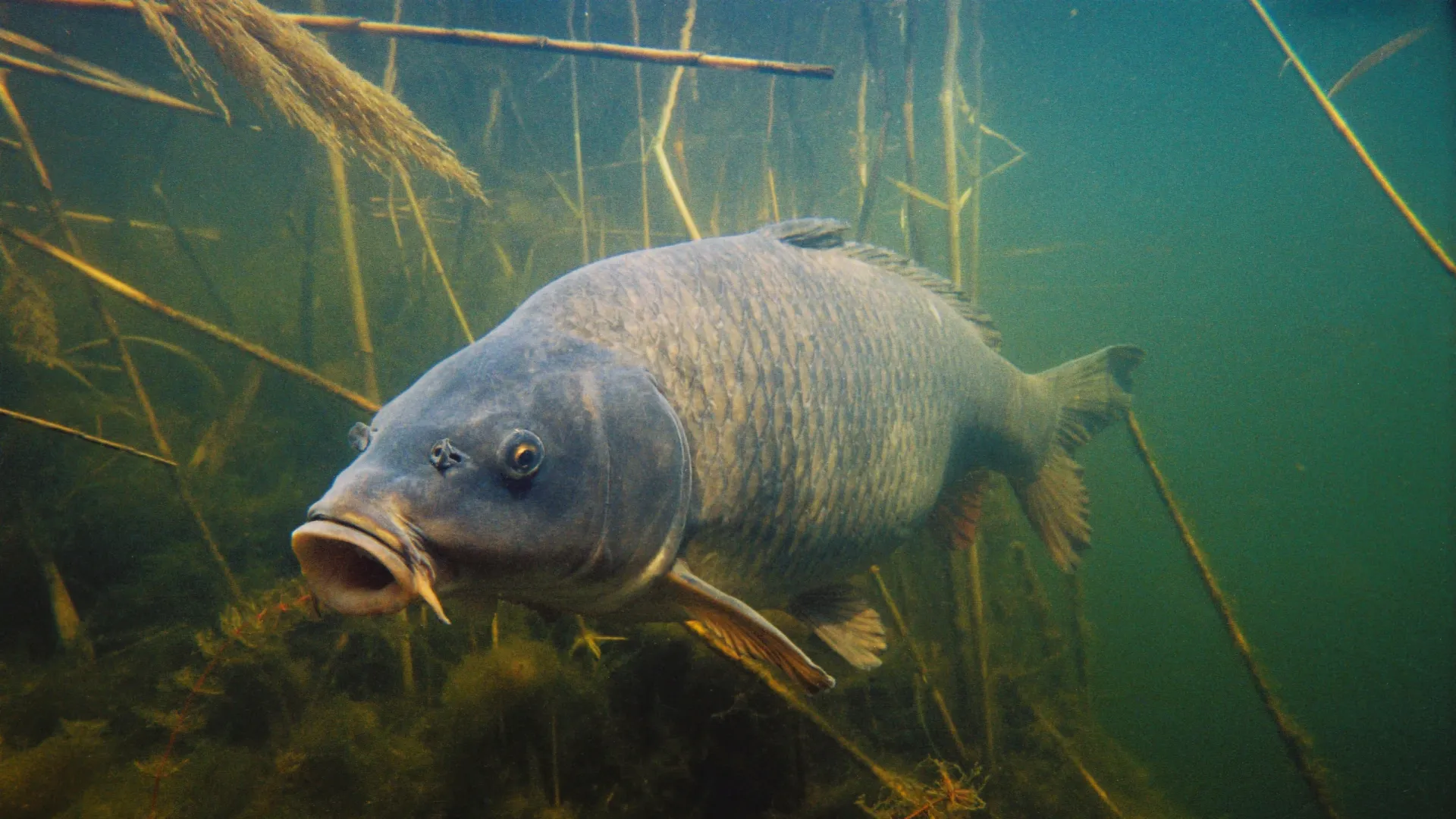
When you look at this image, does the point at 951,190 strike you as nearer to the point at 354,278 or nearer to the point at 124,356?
the point at 354,278

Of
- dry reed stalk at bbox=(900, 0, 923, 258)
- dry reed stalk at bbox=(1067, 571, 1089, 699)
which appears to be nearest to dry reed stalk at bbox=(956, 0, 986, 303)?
dry reed stalk at bbox=(900, 0, 923, 258)

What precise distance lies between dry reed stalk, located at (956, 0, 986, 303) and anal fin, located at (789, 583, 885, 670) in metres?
2.71

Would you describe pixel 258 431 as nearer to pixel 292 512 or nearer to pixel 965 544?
pixel 292 512

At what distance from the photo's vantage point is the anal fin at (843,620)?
2842 millimetres

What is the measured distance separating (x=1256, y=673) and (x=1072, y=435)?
2.02 m

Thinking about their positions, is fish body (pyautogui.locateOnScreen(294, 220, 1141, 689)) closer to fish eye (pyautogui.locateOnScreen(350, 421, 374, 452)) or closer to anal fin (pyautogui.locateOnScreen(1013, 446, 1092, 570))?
fish eye (pyautogui.locateOnScreen(350, 421, 374, 452))

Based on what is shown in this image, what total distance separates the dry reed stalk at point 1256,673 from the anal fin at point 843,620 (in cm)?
273

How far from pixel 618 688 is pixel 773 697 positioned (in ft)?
2.97

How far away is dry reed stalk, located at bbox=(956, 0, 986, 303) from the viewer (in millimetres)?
5949

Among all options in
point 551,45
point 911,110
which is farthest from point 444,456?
point 911,110

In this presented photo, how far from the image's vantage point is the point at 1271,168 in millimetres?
30422

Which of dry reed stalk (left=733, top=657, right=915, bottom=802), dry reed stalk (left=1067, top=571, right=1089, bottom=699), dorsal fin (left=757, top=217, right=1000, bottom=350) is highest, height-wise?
dorsal fin (left=757, top=217, right=1000, bottom=350)

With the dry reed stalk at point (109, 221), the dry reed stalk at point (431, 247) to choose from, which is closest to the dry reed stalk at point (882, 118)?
the dry reed stalk at point (431, 247)

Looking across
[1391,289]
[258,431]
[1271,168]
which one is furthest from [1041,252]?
[258,431]
